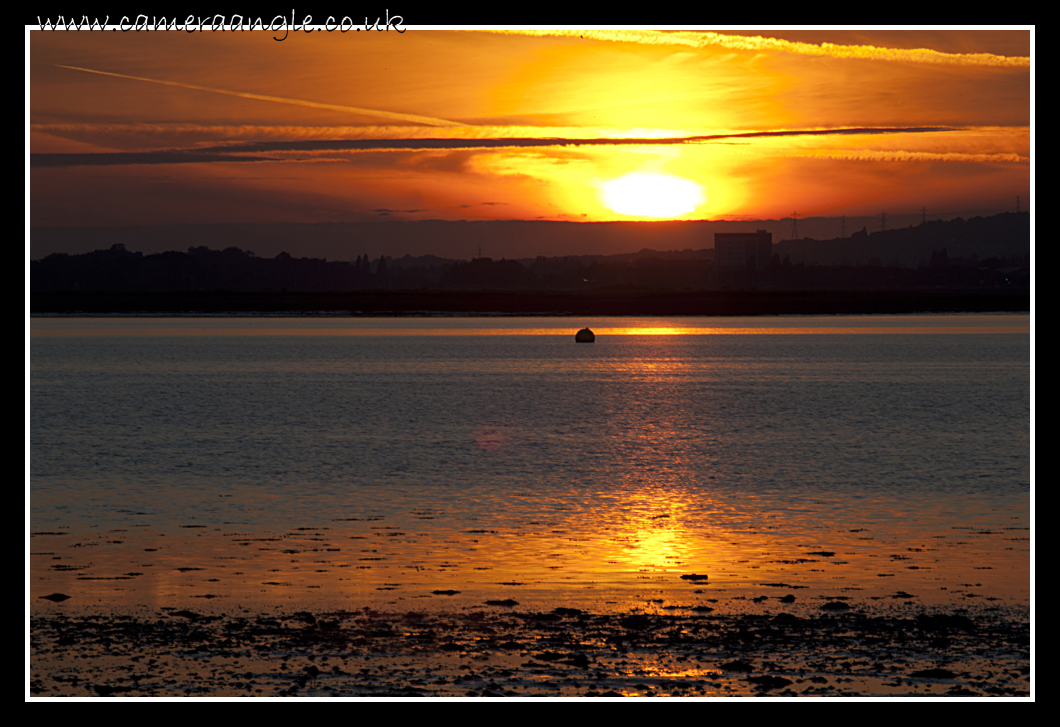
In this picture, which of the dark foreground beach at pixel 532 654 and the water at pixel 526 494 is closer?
the dark foreground beach at pixel 532 654

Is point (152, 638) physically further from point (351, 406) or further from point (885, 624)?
point (351, 406)

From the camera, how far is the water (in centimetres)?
1764

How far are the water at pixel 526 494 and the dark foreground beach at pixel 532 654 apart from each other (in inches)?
47.4

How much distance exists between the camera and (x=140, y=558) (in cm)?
1950

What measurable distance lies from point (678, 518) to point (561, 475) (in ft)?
28.4

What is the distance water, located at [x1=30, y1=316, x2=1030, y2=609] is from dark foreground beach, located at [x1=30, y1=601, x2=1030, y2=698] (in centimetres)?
120

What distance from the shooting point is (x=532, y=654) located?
1322 cm

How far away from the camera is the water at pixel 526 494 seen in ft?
57.9

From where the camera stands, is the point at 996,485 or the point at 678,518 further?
the point at 996,485

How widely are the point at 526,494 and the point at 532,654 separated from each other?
15188 mm

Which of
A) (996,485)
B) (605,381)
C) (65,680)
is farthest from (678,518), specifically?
(605,381)

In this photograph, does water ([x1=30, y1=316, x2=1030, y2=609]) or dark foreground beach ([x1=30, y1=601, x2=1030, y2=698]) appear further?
water ([x1=30, y1=316, x2=1030, y2=609])

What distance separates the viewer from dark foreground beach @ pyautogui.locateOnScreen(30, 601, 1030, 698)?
1209 centimetres

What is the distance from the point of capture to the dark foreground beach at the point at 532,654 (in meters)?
12.1
